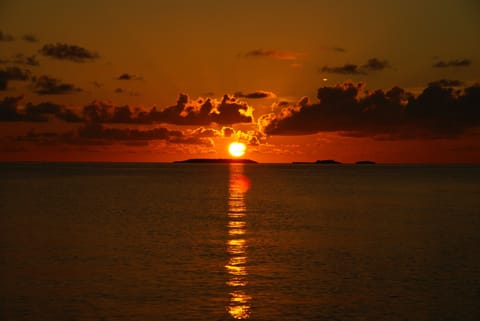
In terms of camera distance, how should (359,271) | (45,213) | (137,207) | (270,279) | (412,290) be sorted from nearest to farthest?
(412,290)
(270,279)
(359,271)
(45,213)
(137,207)

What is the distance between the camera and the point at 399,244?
5131cm

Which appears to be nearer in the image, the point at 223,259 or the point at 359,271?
the point at 359,271

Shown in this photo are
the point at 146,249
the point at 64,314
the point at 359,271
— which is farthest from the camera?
the point at 146,249

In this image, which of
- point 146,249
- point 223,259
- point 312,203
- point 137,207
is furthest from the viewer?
point 312,203

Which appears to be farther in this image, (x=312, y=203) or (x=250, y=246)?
(x=312, y=203)

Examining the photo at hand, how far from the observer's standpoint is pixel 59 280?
35438mm

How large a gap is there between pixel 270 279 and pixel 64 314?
40.4 feet

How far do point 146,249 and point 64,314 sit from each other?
62.3 feet

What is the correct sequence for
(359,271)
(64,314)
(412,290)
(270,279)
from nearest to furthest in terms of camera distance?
1. (64,314)
2. (412,290)
3. (270,279)
4. (359,271)

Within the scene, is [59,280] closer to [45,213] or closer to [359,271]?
[359,271]

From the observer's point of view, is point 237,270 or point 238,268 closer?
point 237,270

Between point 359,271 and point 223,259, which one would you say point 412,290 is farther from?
point 223,259

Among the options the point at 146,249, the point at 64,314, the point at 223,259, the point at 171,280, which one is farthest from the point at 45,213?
the point at 64,314

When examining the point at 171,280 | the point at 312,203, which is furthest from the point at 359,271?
the point at 312,203
